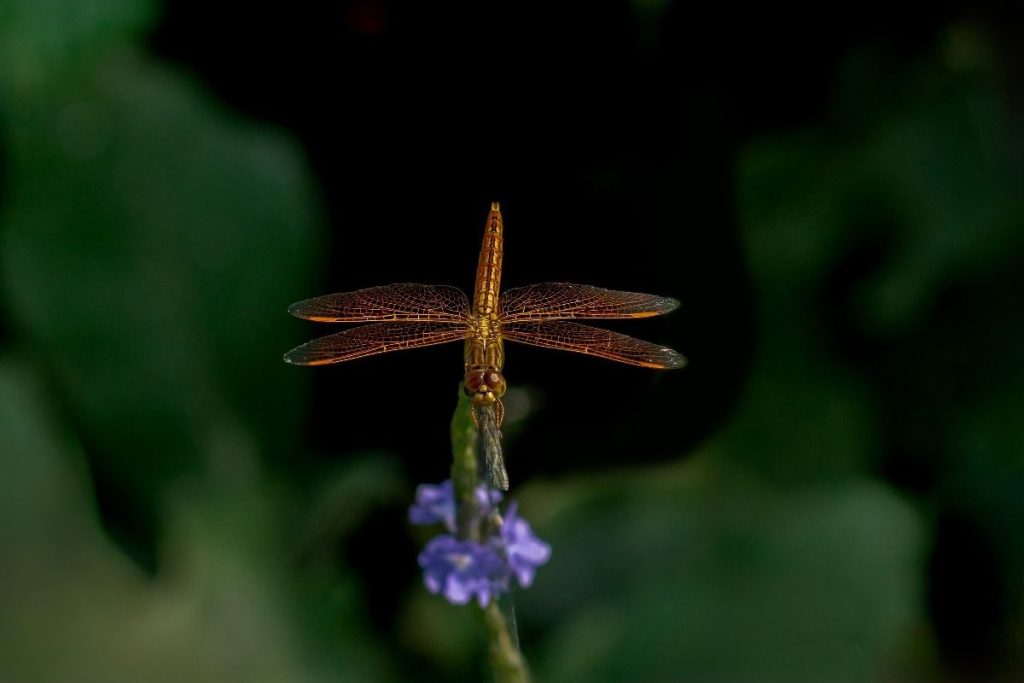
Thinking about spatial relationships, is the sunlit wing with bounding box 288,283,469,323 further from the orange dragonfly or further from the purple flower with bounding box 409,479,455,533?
the purple flower with bounding box 409,479,455,533

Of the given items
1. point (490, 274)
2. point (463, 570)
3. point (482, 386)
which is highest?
point (490, 274)

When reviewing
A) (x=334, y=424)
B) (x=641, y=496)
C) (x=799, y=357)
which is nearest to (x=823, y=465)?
(x=799, y=357)

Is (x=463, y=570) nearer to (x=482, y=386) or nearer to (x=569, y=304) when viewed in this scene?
(x=482, y=386)

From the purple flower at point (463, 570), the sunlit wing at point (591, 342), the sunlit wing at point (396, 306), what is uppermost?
the sunlit wing at point (396, 306)

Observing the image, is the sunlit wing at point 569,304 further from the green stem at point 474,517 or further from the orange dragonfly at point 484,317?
the green stem at point 474,517

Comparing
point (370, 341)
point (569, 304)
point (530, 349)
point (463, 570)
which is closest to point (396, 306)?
point (370, 341)

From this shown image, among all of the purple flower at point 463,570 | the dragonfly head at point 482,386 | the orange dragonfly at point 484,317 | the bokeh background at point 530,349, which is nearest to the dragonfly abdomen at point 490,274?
the orange dragonfly at point 484,317
